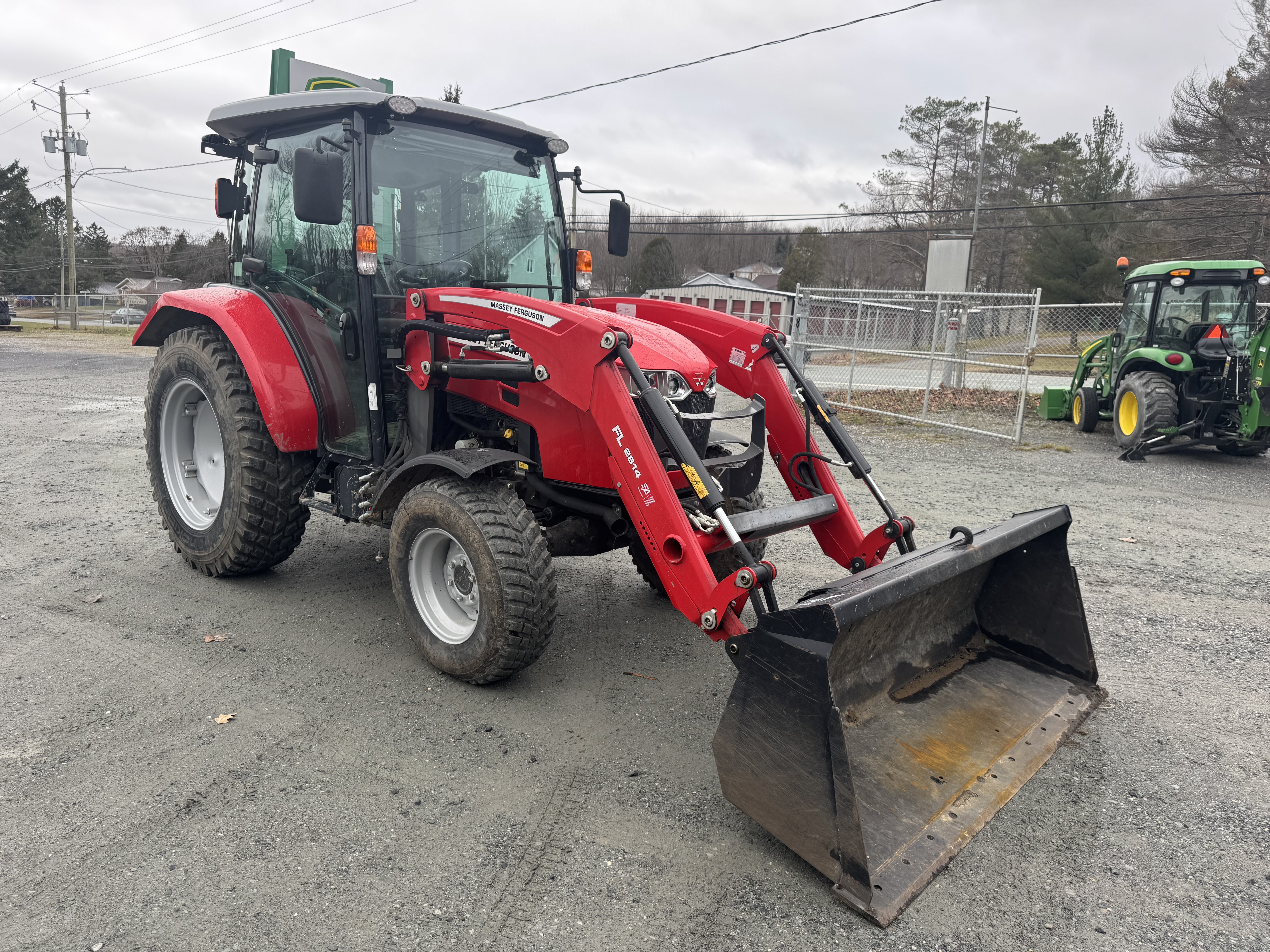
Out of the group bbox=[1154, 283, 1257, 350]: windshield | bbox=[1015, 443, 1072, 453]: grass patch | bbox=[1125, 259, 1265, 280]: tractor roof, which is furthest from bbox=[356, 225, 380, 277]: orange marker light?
bbox=[1154, 283, 1257, 350]: windshield

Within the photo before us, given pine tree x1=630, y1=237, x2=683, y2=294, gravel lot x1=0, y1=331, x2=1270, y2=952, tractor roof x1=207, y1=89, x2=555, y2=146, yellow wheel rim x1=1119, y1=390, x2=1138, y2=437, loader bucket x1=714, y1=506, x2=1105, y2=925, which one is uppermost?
pine tree x1=630, y1=237, x2=683, y2=294

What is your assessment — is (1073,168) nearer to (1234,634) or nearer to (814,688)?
(1234,634)

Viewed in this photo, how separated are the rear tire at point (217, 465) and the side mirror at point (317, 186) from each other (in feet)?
4.36

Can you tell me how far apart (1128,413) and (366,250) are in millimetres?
10247

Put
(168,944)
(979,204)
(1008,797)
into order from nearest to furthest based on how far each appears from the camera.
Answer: (168,944)
(1008,797)
(979,204)

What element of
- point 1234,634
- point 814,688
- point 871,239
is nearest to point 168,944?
point 814,688

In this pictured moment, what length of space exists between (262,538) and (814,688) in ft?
11.2

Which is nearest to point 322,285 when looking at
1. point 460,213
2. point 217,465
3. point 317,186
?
point 460,213

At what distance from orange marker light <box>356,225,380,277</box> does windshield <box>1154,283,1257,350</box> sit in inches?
406

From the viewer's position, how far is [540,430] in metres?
3.71

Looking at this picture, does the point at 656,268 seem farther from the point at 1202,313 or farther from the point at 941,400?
the point at 1202,313

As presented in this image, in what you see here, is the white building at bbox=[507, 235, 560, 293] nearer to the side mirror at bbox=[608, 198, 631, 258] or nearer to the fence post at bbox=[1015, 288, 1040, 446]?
the side mirror at bbox=[608, 198, 631, 258]

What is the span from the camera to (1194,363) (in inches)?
394

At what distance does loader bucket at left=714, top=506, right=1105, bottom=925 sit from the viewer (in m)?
2.49
